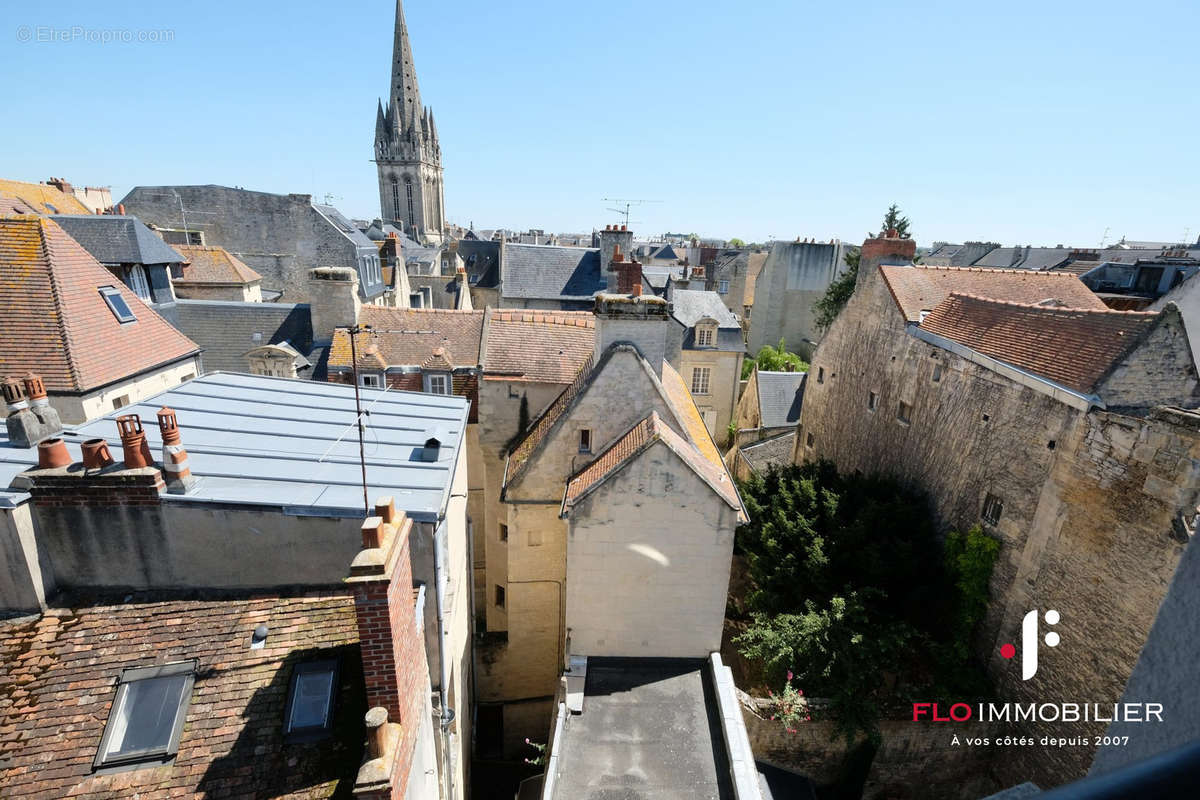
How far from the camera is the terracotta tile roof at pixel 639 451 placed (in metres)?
11.2

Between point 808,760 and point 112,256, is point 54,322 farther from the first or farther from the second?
point 808,760

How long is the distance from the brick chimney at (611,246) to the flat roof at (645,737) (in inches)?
997

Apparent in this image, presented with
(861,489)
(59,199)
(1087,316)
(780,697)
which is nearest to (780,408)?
(861,489)

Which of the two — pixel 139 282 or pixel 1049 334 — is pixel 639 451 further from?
pixel 139 282

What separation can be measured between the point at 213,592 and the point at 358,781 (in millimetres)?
3482

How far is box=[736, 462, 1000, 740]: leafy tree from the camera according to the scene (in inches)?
501

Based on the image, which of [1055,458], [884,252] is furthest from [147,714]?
[884,252]

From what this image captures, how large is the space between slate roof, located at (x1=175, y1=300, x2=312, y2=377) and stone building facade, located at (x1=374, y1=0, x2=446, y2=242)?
205 feet

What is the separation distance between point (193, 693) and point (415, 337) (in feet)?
41.8

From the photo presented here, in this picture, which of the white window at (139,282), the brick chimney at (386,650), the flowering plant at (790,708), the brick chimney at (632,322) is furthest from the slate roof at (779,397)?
the white window at (139,282)

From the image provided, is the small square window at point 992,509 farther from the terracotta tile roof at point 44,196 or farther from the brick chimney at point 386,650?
the terracotta tile roof at point 44,196

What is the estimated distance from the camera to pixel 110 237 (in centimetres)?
2139

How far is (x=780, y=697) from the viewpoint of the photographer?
41.8 ft

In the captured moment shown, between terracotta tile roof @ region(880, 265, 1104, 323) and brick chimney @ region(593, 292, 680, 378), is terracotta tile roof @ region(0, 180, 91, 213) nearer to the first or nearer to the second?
brick chimney @ region(593, 292, 680, 378)
